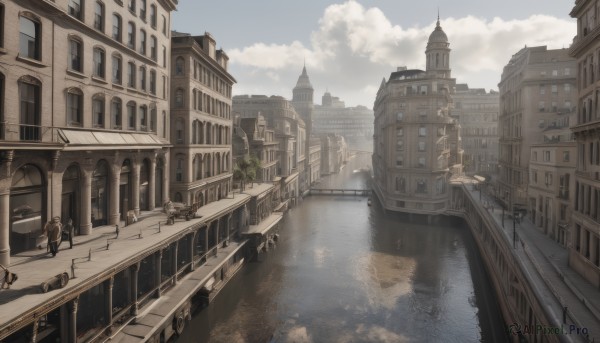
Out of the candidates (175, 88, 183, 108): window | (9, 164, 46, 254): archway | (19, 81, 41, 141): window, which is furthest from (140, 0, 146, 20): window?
(9, 164, 46, 254): archway

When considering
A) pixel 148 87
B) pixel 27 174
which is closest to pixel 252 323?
pixel 27 174

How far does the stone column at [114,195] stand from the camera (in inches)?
1298

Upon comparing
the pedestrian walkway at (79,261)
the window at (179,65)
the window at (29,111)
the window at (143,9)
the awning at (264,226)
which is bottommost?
the awning at (264,226)

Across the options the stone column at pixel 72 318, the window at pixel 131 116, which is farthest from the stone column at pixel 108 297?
the window at pixel 131 116

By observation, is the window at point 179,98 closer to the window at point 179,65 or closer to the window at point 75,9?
the window at point 179,65

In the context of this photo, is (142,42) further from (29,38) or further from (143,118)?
(29,38)

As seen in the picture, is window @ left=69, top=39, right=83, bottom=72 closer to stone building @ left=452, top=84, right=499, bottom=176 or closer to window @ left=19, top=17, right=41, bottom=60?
window @ left=19, top=17, right=41, bottom=60

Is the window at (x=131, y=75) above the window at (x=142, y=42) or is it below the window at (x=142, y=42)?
below

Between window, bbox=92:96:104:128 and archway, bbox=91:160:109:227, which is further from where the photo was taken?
archway, bbox=91:160:109:227

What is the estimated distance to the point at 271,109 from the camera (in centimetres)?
10812

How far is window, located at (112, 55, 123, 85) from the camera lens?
3394cm

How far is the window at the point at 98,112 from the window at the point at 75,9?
6028 mm

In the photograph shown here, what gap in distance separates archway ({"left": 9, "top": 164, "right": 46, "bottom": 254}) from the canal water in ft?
42.2

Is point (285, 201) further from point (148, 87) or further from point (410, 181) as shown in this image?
point (148, 87)
